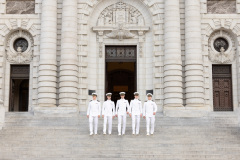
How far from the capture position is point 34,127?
20547mm

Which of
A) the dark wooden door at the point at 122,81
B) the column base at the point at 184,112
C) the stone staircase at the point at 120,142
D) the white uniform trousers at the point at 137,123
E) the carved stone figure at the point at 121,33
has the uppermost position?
the carved stone figure at the point at 121,33

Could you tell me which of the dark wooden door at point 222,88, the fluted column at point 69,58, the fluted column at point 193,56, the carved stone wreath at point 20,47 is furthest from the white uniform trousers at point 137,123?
the carved stone wreath at point 20,47

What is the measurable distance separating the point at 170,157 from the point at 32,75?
14635 millimetres

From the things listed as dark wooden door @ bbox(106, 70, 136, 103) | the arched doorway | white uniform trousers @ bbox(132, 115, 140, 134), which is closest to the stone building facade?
white uniform trousers @ bbox(132, 115, 140, 134)

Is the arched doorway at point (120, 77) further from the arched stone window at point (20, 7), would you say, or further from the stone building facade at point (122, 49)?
the arched stone window at point (20, 7)

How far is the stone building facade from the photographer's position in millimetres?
25938

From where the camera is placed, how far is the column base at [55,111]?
25031 mm

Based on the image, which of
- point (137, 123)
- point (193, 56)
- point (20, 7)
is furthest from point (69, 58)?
point (137, 123)

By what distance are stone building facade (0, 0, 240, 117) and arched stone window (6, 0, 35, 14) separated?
74mm

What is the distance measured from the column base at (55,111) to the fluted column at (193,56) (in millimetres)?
7912

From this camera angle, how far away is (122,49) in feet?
93.1

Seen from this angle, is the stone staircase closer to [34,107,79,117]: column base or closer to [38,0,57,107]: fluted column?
[34,107,79,117]: column base

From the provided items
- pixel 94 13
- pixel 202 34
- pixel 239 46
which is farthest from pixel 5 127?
pixel 239 46

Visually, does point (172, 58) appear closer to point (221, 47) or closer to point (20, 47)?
point (221, 47)
